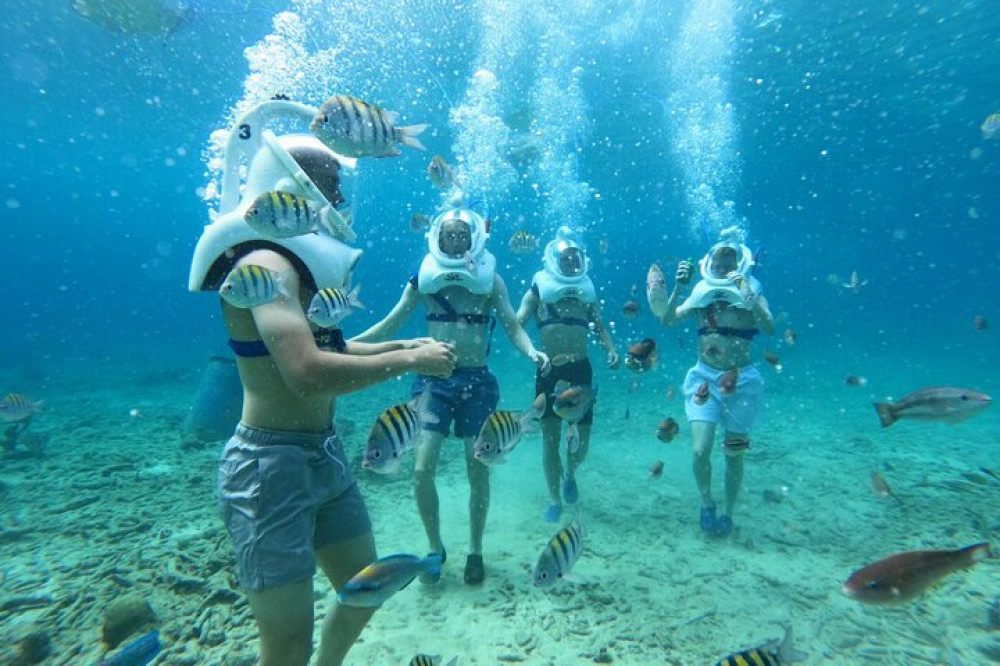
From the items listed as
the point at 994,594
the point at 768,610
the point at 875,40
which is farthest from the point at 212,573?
the point at 875,40

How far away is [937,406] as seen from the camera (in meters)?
3.74

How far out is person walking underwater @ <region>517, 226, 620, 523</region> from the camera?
241 inches

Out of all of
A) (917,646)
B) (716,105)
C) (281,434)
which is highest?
(716,105)

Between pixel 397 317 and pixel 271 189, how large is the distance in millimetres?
2574

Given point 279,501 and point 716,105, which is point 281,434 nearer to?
point 279,501

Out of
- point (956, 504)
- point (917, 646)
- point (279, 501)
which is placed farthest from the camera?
point (956, 504)

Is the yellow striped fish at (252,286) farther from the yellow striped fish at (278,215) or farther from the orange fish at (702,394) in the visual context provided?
the orange fish at (702,394)

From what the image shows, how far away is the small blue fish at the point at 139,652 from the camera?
226cm

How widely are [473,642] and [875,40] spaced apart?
89.5 feet

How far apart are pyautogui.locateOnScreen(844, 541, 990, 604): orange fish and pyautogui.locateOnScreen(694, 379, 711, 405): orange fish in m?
2.82

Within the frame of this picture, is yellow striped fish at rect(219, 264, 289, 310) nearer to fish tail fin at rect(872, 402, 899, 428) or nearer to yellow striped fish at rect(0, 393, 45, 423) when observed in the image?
fish tail fin at rect(872, 402, 899, 428)

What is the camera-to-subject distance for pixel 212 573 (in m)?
4.72

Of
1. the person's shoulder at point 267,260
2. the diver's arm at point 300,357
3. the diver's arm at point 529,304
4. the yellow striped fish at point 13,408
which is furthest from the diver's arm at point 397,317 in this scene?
the yellow striped fish at point 13,408

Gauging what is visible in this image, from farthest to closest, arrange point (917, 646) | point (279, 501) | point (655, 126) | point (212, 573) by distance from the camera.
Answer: point (655, 126) → point (212, 573) → point (917, 646) → point (279, 501)
